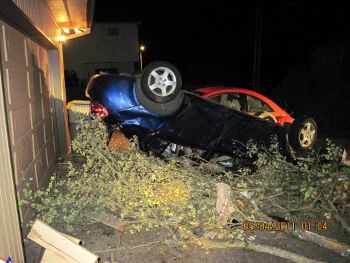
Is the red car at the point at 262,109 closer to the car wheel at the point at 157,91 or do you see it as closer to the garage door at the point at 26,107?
the car wheel at the point at 157,91

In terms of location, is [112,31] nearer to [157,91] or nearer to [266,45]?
[266,45]

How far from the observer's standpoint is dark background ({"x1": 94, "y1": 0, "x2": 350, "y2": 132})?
44.4ft

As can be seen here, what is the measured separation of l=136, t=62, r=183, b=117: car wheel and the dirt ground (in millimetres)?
1750

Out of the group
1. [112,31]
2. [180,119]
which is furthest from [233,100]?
[112,31]

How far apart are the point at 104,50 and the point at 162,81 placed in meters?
29.1

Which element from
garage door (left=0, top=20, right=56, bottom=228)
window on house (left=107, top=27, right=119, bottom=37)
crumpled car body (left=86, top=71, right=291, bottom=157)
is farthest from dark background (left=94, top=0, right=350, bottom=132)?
garage door (left=0, top=20, right=56, bottom=228)

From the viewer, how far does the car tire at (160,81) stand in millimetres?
4992

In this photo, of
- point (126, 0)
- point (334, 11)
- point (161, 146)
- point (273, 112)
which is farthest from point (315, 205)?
point (126, 0)

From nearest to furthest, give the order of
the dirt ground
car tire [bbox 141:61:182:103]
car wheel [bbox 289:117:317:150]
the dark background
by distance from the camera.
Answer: the dirt ground
car tire [bbox 141:61:182:103]
car wheel [bbox 289:117:317:150]
the dark background

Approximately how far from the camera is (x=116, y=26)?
33.4 metres

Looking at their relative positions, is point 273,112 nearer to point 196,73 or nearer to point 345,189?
point 345,189

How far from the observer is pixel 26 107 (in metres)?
4.81

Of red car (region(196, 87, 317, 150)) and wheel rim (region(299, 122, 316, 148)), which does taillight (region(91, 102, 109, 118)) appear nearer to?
red car (region(196, 87, 317, 150))

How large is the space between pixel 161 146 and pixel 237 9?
34.4 m
